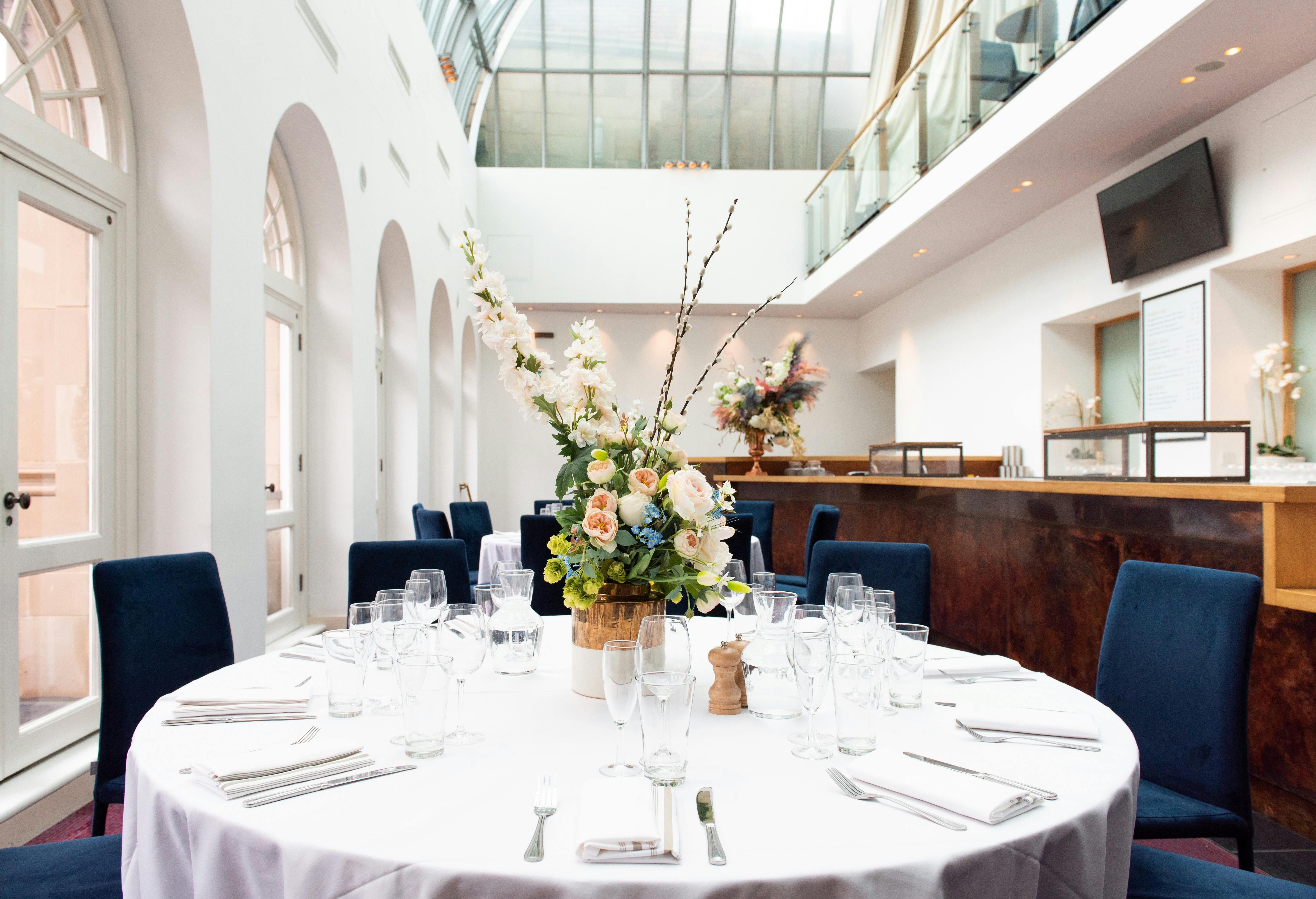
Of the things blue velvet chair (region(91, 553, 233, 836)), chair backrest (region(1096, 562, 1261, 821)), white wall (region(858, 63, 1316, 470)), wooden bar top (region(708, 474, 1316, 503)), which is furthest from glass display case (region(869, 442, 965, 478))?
blue velvet chair (region(91, 553, 233, 836))

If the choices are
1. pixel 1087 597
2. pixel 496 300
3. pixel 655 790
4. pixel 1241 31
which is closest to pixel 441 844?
pixel 655 790

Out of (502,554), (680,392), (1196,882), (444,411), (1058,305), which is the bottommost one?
(1196,882)

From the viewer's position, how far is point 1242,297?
497 cm

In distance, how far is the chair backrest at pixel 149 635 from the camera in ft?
6.17

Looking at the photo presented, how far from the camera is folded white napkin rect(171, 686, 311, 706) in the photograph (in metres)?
1.47

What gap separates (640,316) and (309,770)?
10601 millimetres

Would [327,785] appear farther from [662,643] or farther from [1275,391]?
[1275,391]

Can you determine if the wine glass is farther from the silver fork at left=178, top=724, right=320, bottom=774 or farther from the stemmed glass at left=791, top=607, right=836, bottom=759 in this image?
the silver fork at left=178, top=724, right=320, bottom=774

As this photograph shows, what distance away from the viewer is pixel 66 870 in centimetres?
140

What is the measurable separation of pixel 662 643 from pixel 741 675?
250 mm

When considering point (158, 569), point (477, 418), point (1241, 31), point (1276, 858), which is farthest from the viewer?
point (477, 418)

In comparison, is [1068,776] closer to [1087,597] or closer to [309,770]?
[309,770]

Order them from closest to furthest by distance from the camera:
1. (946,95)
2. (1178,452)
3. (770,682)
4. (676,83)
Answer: (770,682) < (1178,452) < (946,95) < (676,83)

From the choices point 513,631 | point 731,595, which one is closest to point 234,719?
point 513,631
